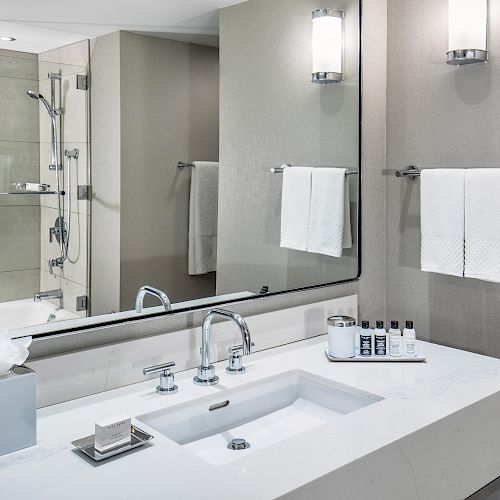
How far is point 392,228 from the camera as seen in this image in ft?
7.31

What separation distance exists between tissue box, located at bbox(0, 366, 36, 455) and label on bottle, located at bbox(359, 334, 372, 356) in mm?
979

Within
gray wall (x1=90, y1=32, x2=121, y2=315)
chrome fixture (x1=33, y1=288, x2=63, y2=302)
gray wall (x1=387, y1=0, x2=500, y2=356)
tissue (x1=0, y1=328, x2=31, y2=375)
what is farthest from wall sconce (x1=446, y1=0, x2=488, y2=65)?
tissue (x1=0, y1=328, x2=31, y2=375)

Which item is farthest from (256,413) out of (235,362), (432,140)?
(432,140)

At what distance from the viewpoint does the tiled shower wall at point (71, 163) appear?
1404 mm

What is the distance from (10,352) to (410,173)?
140 centimetres

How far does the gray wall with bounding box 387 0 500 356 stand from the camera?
6.35 feet

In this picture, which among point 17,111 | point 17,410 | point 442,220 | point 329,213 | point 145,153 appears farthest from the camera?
point 329,213

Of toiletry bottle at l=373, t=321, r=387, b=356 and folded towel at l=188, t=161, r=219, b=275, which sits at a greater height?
folded towel at l=188, t=161, r=219, b=275

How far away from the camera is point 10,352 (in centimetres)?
126

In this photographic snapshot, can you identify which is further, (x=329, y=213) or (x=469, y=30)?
(x=329, y=213)

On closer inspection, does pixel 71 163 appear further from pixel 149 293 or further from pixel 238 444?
pixel 238 444

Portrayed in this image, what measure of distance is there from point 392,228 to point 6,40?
4.58ft

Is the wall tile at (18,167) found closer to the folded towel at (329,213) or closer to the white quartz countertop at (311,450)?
the white quartz countertop at (311,450)

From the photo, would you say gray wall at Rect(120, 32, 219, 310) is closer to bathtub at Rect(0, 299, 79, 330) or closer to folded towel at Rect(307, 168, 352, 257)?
bathtub at Rect(0, 299, 79, 330)
